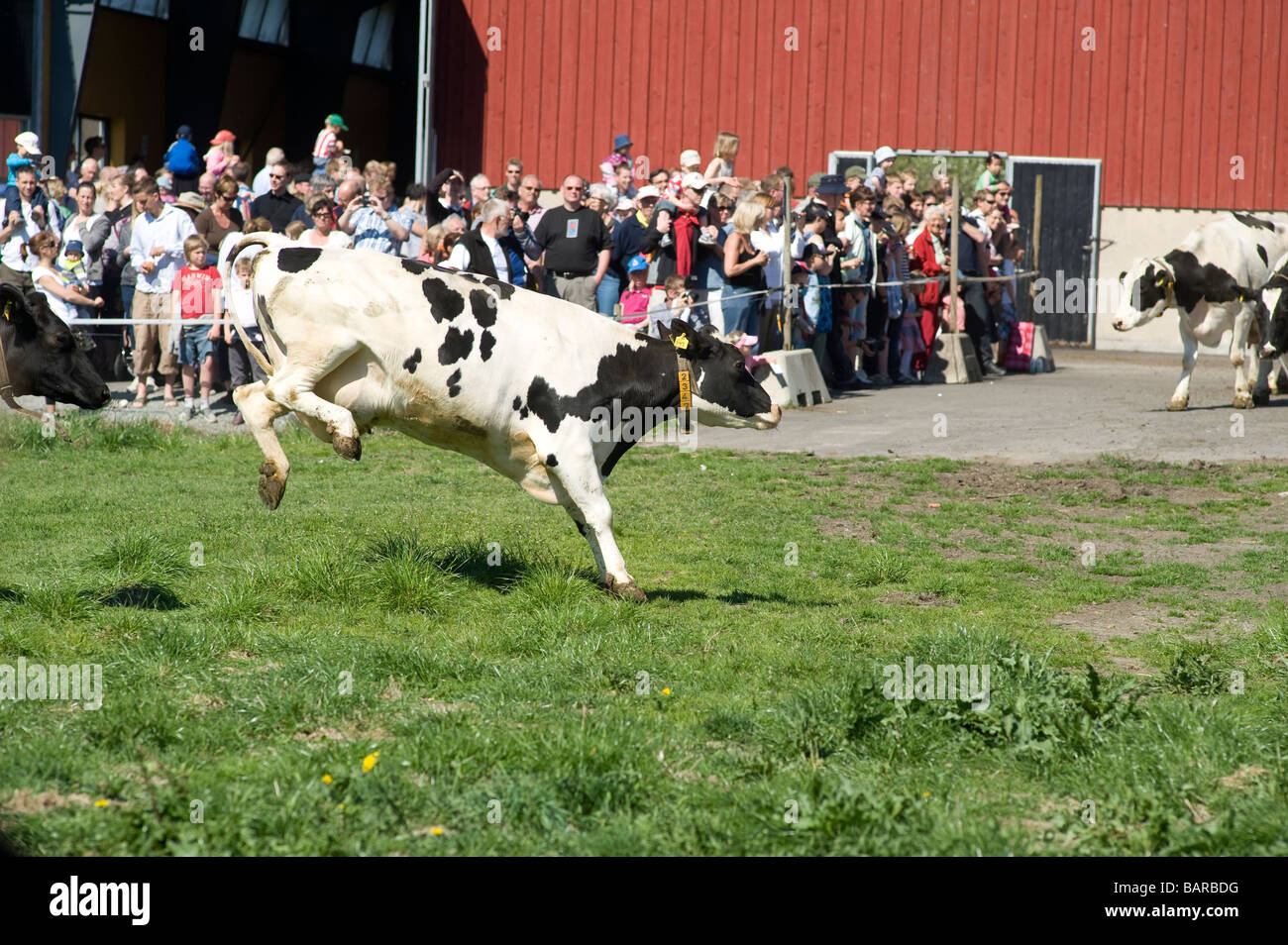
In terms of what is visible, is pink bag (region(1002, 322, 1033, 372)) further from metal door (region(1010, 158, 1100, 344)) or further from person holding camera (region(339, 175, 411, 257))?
person holding camera (region(339, 175, 411, 257))

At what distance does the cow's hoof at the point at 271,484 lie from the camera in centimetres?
720

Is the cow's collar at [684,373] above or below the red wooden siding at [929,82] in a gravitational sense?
below

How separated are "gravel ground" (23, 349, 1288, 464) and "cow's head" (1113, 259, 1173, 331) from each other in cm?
102

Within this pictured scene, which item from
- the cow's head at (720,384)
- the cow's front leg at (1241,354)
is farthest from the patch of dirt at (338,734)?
the cow's front leg at (1241,354)

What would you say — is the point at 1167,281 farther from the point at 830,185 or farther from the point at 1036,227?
the point at 1036,227

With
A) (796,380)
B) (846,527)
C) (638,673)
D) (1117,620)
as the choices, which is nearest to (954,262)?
(796,380)

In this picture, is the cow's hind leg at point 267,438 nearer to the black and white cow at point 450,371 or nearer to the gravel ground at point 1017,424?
the black and white cow at point 450,371

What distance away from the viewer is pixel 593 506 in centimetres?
785

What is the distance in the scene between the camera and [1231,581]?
8641 millimetres

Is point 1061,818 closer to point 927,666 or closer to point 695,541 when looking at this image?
point 927,666

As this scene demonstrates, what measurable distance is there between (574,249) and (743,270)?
1867 millimetres

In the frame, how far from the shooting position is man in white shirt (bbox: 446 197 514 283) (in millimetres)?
13711

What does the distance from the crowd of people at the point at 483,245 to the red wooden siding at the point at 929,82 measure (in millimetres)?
7052
